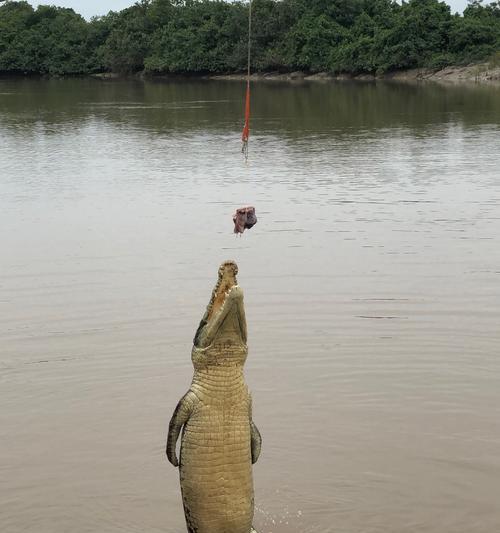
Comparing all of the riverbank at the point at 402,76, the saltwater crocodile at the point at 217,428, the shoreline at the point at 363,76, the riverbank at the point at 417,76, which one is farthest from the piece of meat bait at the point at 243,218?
the riverbank at the point at 417,76

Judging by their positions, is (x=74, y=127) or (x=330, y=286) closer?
(x=330, y=286)

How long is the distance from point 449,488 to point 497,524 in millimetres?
648

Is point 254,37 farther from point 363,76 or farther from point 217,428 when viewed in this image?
point 217,428

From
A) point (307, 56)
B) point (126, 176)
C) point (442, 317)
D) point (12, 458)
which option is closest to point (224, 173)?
point (126, 176)

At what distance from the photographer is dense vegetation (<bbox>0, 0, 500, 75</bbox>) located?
7094 cm

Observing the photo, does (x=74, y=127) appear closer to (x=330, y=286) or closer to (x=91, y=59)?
(x=330, y=286)

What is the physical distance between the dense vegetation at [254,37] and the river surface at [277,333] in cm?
4438

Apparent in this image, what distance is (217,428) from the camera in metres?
6.22

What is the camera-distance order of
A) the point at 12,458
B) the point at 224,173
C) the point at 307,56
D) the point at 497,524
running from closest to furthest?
the point at 497,524 < the point at 12,458 < the point at 224,173 < the point at 307,56

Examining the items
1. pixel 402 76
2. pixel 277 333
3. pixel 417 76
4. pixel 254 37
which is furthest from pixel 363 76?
pixel 277 333

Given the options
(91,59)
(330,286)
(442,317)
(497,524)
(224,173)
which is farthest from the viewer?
(91,59)

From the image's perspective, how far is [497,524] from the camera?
26.2 feet

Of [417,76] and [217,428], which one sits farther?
[417,76]

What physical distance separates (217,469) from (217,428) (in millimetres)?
268
